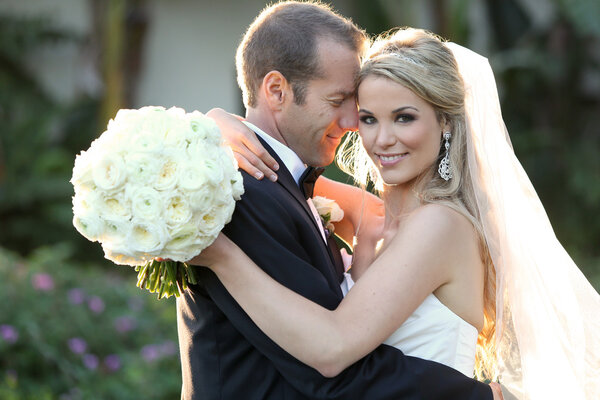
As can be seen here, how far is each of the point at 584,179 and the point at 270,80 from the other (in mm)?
7372

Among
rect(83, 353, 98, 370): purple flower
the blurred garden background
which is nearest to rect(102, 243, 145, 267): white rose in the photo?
rect(83, 353, 98, 370): purple flower

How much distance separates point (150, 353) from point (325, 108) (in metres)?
2.97

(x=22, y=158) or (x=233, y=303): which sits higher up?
(x=233, y=303)

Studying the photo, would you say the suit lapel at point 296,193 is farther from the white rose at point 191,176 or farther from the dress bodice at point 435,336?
the white rose at point 191,176

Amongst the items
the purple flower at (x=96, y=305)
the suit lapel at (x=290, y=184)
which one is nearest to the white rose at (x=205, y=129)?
the suit lapel at (x=290, y=184)

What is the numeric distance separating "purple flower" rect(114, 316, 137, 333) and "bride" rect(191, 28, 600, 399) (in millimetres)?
3096

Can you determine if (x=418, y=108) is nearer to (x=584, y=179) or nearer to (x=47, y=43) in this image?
(x=584, y=179)

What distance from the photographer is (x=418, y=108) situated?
3.04 metres

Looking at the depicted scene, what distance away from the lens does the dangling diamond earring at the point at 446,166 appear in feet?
10.3

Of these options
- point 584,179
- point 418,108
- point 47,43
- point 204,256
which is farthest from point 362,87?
point 47,43

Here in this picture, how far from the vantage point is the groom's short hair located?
314 centimetres

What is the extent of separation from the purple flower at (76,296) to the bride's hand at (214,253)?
12.3ft

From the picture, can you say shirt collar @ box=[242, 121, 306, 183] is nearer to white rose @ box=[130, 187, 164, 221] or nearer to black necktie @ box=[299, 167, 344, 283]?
black necktie @ box=[299, 167, 344, 283]

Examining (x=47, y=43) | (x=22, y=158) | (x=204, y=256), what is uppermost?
(x=204, y=256)
